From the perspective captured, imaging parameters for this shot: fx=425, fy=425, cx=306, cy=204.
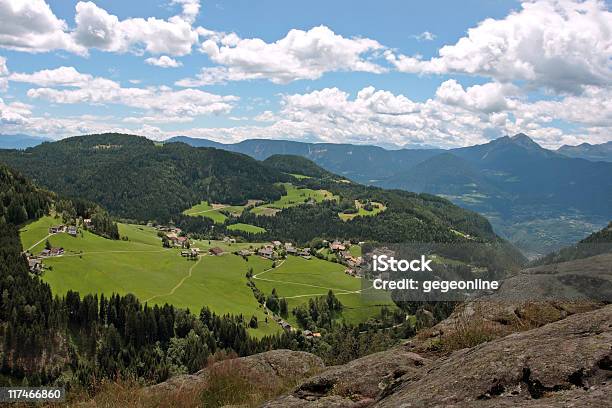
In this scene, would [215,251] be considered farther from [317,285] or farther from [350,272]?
[350,272]

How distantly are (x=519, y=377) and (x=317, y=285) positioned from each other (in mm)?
144058

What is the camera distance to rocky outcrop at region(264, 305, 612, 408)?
720cm

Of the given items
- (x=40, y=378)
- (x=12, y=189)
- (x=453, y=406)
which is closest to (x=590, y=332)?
(x=453, y=406)

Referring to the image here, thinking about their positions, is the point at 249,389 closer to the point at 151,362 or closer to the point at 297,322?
the point at 151,362

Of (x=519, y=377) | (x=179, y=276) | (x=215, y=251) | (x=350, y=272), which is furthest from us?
(x=215, y=251)

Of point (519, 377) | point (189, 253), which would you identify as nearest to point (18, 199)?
point (189, 253)

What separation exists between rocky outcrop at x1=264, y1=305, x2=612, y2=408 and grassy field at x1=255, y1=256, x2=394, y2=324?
379 ft

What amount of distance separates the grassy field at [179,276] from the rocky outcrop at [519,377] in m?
102

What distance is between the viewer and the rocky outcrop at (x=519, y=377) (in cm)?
720

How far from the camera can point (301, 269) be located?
167000 millimetres

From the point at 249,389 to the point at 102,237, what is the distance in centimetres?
16270

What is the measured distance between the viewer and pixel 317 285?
14962 cm

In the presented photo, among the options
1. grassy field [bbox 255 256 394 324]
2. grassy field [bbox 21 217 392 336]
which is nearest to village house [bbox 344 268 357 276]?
grassy field [bbox 255 256 394 324]

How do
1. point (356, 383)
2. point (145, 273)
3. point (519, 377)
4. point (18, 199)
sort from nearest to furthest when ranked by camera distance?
point (519, 377), point (356, 383), point (145, 273), point (18, 199)
